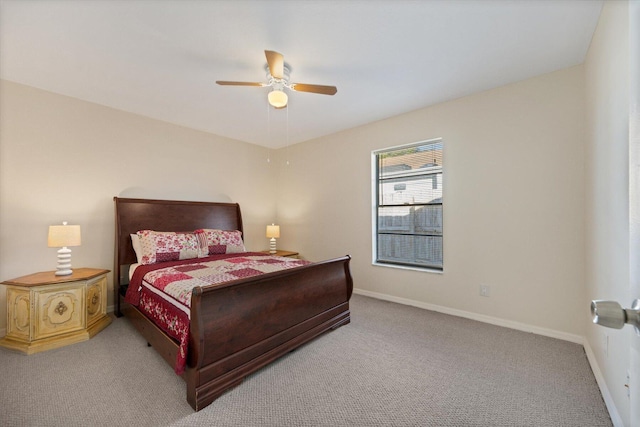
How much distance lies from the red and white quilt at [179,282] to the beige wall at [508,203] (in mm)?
1902

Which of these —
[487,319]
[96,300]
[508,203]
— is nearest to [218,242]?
[96,300]

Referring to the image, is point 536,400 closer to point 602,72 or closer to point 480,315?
point 480,315

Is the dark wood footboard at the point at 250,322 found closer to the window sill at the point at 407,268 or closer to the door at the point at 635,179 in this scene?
the window sill at the point at 407,268

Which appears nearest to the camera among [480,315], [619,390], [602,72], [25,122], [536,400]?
[619,390]

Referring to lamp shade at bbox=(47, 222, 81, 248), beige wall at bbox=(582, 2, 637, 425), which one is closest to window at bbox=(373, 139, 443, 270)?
beige wall at bbox=(582, 2, 637, 425)

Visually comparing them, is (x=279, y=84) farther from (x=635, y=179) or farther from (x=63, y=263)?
(x=63, y=263)

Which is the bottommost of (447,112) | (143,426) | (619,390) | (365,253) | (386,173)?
(143,426)

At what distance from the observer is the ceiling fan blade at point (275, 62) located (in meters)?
2.03

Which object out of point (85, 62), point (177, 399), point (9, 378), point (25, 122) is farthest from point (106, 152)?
point (177, 399)

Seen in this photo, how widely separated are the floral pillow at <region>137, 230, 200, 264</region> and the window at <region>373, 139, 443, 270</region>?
2.49 meters

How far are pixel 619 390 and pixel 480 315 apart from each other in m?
1.49

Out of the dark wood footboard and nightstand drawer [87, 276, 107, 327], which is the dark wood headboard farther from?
the dark wood footboard

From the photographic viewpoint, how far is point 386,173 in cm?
402

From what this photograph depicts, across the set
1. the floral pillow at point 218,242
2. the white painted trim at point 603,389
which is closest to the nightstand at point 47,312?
the floral pillow at point 218,242
